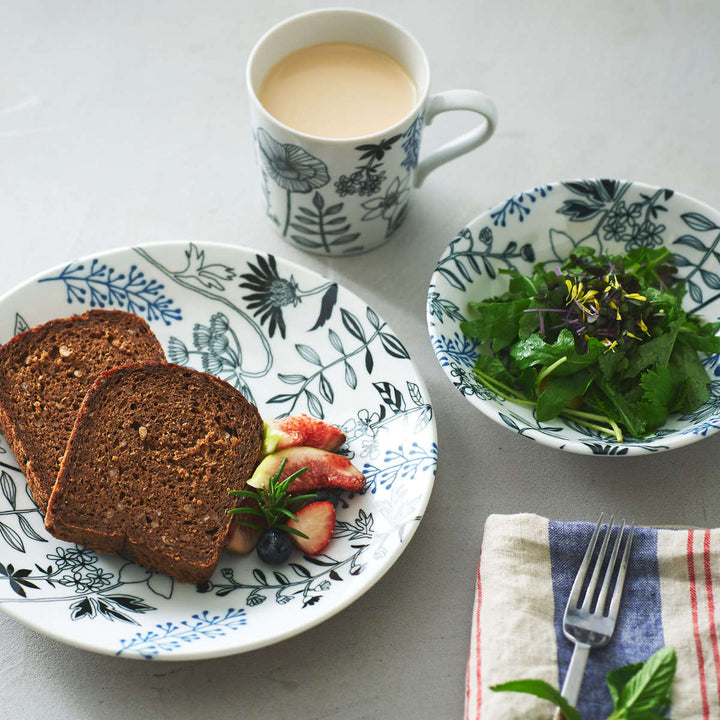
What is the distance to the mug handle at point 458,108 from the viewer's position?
1946mm

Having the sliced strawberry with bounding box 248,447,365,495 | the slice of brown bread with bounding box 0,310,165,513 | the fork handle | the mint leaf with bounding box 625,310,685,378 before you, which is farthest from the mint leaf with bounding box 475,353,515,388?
the slice of brown bread with bounding box 0,310,165,513

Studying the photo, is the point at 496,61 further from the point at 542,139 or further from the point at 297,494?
the point at 297,494

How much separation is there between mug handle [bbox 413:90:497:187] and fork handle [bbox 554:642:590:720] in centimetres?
116

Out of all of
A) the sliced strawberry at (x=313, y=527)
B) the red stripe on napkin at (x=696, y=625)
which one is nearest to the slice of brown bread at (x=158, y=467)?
the sliced strawberry at (x=313, y=527)

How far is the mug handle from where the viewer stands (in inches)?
76.6

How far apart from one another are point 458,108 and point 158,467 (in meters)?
1.06

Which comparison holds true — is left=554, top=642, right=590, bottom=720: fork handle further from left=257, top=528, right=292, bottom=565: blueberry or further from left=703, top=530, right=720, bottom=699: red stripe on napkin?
left=257, top=528, right=292, bottom=565: blueberry

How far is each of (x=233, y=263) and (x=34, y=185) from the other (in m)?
0.68

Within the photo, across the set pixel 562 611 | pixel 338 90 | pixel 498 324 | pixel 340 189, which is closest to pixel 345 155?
pixel 340 189

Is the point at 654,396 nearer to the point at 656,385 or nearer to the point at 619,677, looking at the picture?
the point at 656,385

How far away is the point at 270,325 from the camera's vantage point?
1.94m

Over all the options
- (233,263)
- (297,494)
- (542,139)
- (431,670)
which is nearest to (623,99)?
(542,139)

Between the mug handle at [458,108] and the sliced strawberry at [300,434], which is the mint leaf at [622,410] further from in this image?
the mug handle at [458,108]

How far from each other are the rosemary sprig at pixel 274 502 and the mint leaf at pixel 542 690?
45cm
